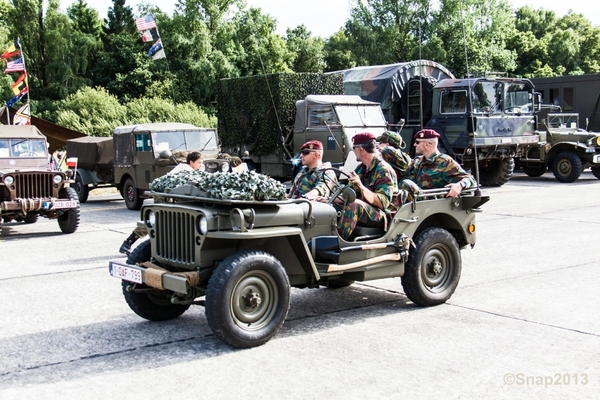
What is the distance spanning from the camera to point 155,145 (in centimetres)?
1625

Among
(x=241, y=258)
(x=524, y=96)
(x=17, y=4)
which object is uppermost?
(x=17, y=4)

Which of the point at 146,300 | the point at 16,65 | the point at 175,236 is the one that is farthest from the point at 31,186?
the point at 16,65

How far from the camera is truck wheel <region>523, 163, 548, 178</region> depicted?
74.2 ft

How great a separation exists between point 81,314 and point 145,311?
0.89 m

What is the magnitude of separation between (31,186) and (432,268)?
8.64 meters

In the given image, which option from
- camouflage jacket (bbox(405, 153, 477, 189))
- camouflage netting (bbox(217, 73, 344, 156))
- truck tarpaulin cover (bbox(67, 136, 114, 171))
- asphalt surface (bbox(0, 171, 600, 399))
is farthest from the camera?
truck tarpaulin cover (bbox(67, 136, 114, 171))

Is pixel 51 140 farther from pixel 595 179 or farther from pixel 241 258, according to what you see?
pixel 241 258

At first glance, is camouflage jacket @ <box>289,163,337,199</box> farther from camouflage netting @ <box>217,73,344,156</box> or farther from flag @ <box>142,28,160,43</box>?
flag @ <box>142,28,160,43</box>

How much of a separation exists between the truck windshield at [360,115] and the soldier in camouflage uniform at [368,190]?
10.2 meters

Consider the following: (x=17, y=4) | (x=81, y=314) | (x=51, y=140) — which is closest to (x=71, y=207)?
(x=81, y=314)

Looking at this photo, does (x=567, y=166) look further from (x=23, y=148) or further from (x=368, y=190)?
(x=368, y=190)

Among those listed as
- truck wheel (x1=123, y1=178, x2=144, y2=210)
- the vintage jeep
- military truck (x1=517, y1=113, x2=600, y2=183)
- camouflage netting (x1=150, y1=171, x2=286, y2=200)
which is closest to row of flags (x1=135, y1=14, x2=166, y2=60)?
truck wheel (x1=123, y1=178, x2=144, y2=210)

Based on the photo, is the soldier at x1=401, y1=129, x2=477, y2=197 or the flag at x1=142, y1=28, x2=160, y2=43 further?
the flag at x1=142, y1=28, x2=160, y2=43

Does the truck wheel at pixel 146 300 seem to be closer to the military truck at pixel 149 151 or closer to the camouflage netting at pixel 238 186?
the camouflage netting at pixel 238 186
